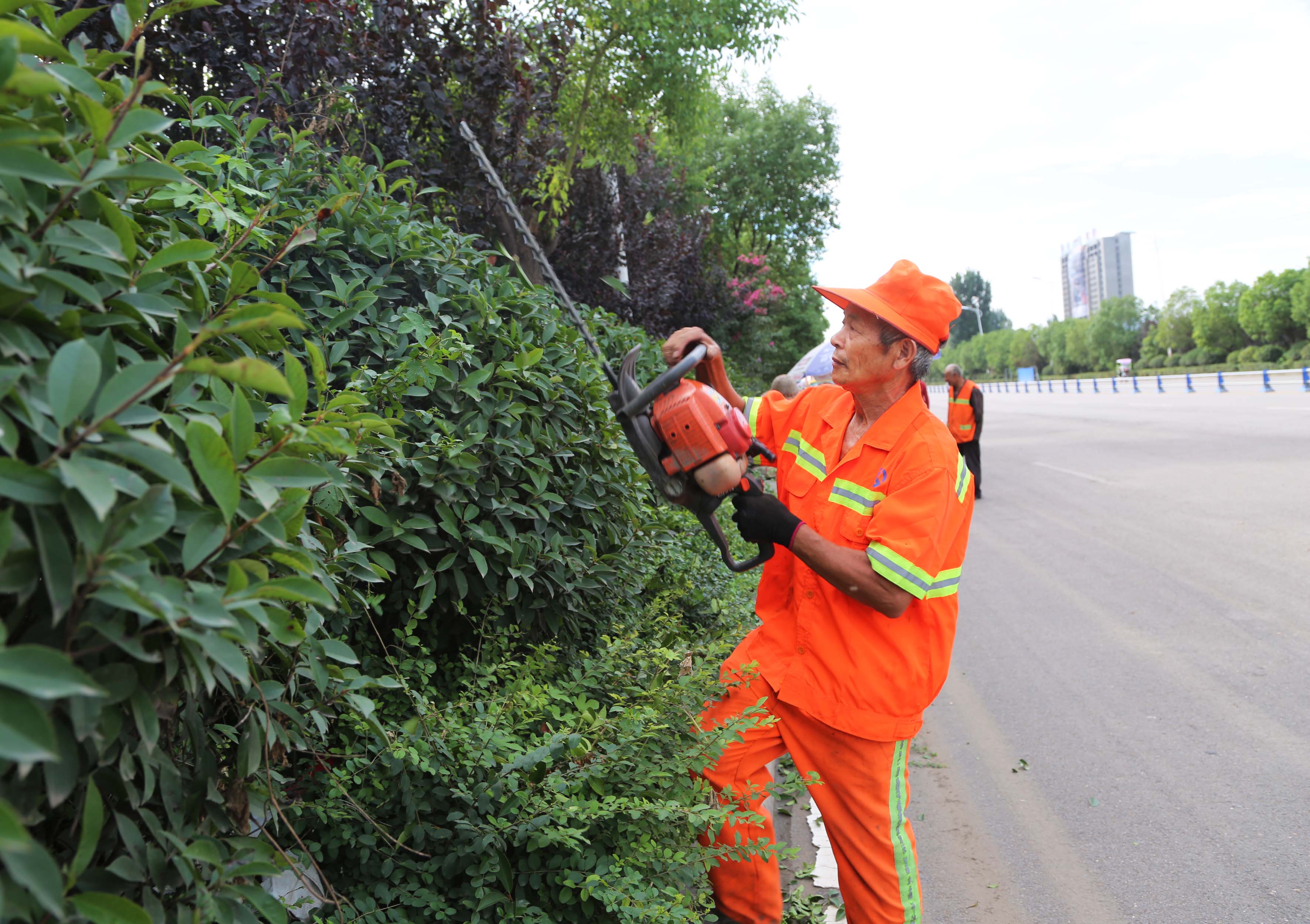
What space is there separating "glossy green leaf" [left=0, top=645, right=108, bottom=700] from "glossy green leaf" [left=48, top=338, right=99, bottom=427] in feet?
0.81

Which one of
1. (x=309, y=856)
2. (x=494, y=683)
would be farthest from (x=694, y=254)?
(x=309, y=856)

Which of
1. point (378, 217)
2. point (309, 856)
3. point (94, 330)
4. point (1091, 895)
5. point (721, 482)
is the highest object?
point (378, 217)

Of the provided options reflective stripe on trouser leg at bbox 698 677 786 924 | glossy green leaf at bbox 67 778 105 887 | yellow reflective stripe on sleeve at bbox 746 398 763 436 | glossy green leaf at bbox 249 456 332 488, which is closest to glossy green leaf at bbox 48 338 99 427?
glossy green leaf at bbox 249 456 332 488

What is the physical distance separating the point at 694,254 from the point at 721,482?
11411mm

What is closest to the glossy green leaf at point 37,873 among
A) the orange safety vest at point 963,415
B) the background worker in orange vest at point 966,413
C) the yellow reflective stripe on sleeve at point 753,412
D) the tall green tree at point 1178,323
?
the yellow reflective stripe on sleeve at point 753,412

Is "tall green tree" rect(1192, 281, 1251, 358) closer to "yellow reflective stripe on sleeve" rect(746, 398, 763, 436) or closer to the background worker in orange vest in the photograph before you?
the background worker in orange vest

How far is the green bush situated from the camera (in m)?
1.07

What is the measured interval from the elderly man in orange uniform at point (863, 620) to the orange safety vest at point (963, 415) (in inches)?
387

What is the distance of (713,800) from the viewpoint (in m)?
2.81

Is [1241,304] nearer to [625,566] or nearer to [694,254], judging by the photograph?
[694,254]

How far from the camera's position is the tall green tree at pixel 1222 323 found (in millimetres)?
65438

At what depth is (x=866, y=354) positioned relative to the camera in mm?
3178

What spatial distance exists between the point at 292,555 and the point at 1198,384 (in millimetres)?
50857

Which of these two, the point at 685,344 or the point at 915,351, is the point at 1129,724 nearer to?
the point at 915,351
